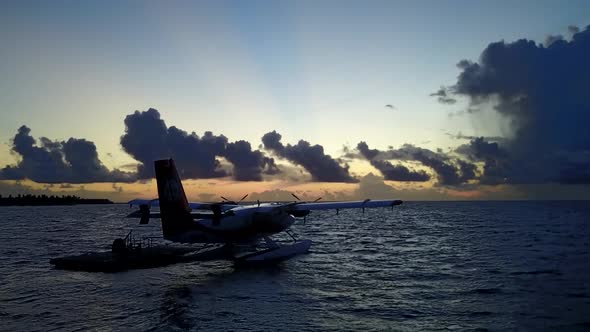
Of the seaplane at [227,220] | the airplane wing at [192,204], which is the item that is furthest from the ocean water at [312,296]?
the airplane wing at [192,204]

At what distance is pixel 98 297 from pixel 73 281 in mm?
5289

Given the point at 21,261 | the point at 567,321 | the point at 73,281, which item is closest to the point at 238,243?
the point at 73,281

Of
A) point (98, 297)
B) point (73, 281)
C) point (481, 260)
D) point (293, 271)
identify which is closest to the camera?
point (98, 297)

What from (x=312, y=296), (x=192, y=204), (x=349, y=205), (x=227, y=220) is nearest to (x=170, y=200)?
(x=227, y=220)

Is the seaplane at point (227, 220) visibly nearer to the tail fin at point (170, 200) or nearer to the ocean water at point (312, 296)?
the tail fin at point (170, 200)

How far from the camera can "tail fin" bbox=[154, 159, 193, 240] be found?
28.6 metres

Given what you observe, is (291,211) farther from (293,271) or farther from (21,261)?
(21,261)

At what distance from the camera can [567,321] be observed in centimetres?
1762

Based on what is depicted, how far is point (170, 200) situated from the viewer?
28.7m

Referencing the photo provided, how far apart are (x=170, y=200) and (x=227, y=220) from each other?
165 inches

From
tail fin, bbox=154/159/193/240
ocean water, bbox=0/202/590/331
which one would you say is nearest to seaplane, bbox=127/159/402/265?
tail fin, bbox=154/159/193/240

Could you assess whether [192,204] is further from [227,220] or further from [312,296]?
[312,296]

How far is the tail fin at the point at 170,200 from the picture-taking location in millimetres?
28594

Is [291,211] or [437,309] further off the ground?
[291,211]
